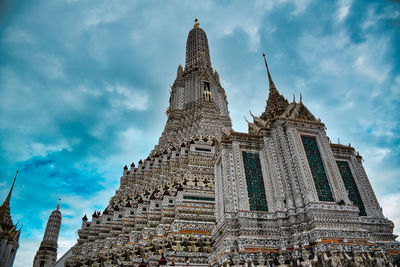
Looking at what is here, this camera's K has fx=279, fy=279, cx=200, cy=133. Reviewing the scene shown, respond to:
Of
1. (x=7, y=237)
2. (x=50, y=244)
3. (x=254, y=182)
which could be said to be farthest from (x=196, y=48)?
(x=50, y=244)

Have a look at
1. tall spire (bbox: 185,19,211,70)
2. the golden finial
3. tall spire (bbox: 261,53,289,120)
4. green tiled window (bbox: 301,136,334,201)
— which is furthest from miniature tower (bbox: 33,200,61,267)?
green tiled window (bbox: 301,136,334,201)

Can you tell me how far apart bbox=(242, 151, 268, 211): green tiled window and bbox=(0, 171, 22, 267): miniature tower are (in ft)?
157

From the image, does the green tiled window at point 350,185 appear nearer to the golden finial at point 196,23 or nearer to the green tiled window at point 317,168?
the green tiled window at point 317,168

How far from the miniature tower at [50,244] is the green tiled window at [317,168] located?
2316 inches

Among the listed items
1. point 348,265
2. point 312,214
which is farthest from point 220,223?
point 348,265

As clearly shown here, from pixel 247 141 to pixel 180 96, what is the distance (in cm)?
3226

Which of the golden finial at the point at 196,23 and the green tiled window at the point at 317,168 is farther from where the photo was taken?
the golden finial at the point at 196,23

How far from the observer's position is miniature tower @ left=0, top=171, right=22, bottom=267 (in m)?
46.9

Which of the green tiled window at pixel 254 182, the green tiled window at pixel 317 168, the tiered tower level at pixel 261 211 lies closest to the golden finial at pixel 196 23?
the tiered tower level at pixel 261 211

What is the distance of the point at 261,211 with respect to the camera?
54.9 ft

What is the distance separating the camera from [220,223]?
17172 millimetres

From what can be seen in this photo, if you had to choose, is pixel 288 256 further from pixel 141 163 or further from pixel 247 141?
pixel 141 163

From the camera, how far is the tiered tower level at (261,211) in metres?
15.0

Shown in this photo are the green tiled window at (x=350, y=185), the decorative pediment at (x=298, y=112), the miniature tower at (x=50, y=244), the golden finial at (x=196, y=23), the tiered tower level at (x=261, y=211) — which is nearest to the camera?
the tiered tower level at (x=261, y=211)
